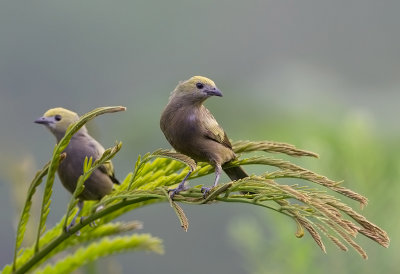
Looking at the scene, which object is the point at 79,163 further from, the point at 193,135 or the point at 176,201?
the point at 176,201

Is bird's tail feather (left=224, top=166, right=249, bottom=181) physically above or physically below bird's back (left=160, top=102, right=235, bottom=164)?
below

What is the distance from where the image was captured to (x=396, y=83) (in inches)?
314

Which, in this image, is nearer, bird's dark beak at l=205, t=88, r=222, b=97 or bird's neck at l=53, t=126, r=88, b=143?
bird's dark beak at l=205, t=88, r=222, b=97

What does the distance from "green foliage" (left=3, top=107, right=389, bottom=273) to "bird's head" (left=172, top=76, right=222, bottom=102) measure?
29 cm

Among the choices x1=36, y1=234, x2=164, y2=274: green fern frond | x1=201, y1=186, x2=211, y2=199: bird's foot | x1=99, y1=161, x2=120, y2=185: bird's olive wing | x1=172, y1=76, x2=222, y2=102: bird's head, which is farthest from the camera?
x1=99, y1=161, x2=120, y2=185: bird's olive wing

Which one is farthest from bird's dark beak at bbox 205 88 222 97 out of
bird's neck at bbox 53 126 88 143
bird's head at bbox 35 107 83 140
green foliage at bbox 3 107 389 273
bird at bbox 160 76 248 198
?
bird's neck at bbox 53 126 88 143

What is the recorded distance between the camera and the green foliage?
185 cm

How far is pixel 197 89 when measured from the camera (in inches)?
118

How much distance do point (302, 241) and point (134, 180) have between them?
108 inches

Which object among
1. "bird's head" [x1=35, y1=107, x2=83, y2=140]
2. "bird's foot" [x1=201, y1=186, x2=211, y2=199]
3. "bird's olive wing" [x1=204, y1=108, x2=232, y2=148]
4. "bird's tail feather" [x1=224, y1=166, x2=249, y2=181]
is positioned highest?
"bird's olive wing" [x1=204, y1=108, x2=232, y2=148]

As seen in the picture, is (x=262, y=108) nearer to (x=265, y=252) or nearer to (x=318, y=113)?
(x=318, y=113)

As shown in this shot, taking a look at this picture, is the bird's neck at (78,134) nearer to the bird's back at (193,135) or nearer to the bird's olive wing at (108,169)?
the bird's olive wing at (108,169)

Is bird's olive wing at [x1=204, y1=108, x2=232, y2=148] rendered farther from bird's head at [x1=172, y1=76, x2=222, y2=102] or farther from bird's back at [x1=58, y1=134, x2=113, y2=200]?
bird's back at [x1=58, y1=134, x2=113, y2=200]

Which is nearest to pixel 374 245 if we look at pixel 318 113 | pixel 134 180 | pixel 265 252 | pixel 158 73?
pixel 265 252
